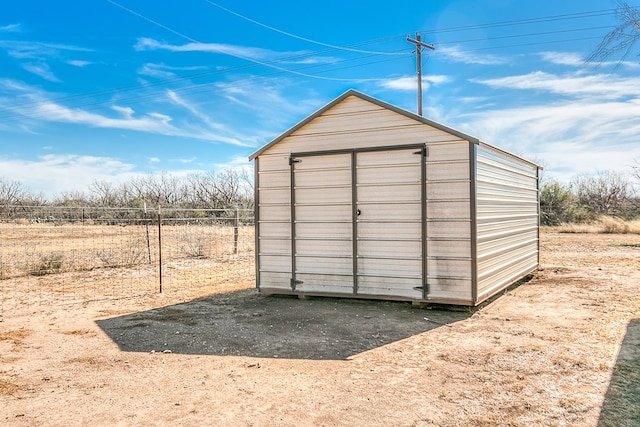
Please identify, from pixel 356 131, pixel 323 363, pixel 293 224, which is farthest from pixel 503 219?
pixel 323 363

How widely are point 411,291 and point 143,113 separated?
51.0ft

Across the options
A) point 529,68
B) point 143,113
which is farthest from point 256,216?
point 143,113

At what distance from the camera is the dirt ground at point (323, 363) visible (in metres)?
2.98

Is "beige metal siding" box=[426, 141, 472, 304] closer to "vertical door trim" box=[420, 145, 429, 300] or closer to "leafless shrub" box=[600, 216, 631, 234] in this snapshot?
"vertical door trim" box=[420, 145, 429, 300]

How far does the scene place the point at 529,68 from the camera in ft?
38.2

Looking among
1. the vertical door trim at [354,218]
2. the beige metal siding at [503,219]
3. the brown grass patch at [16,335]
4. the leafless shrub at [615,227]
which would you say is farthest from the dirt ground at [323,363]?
the leafless shrub at [615,227]

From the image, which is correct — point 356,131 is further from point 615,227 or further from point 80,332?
point 615,227

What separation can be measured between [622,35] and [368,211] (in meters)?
3.76

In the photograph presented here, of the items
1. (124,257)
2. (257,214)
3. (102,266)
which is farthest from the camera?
(124,257)

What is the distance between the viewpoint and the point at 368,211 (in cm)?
640

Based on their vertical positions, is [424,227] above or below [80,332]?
above

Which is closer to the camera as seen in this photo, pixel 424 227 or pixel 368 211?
pixel 424 227

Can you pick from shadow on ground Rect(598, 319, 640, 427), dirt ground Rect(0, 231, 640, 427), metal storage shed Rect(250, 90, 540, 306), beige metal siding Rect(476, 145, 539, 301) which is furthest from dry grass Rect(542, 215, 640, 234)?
shadow on ground Rect(598, 319, 640, 427)

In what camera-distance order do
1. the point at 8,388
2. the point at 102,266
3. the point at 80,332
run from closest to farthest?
the point at 8,388 < the point at 80,332 < the point at 102,266
